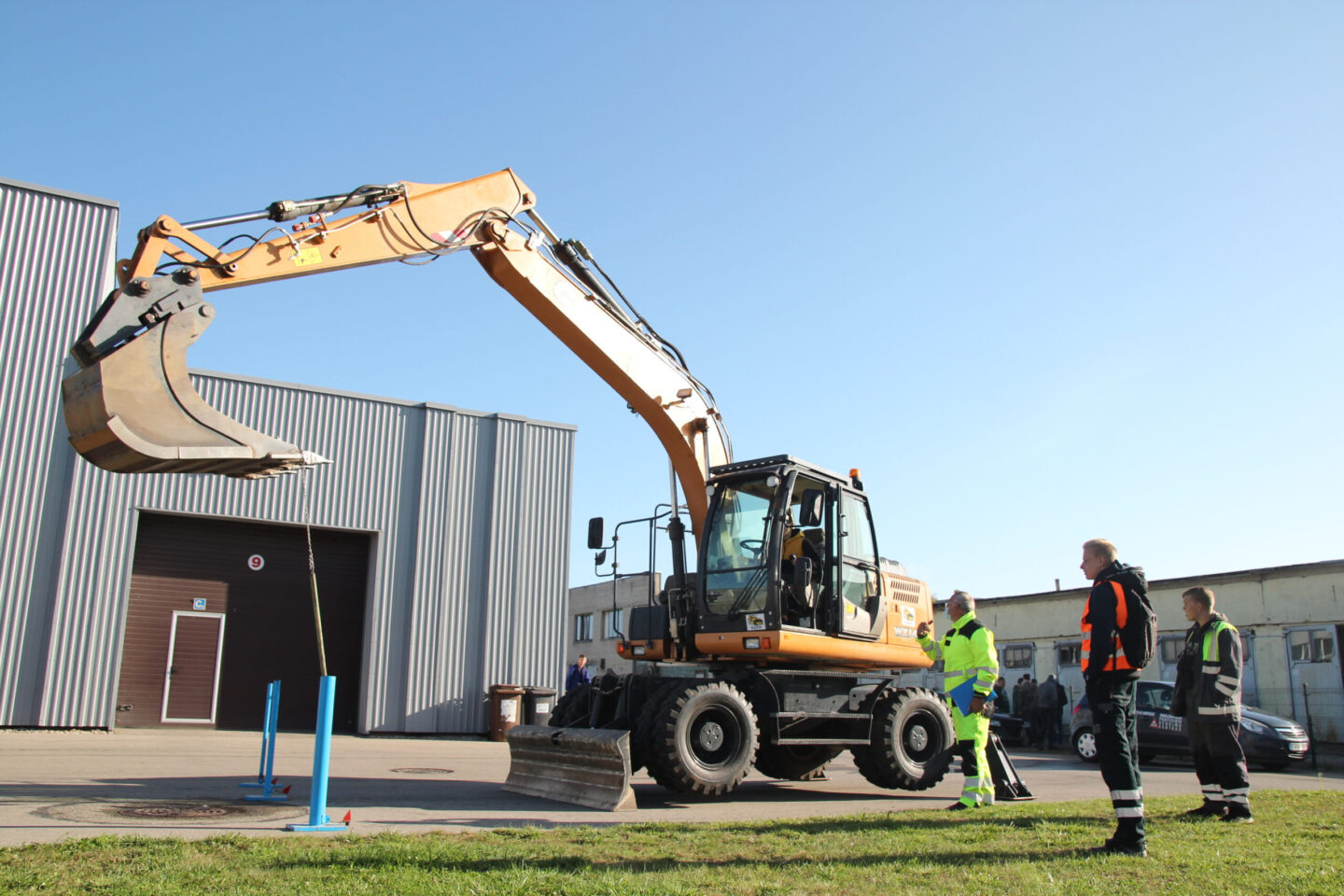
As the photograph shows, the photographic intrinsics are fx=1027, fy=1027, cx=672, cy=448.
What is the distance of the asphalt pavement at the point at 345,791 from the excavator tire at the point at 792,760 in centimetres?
15

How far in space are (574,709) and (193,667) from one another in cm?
1136

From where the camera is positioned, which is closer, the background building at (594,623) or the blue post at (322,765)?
the blue post at (322,765)

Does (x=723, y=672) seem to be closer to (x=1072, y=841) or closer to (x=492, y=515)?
(x=1072, y=841)

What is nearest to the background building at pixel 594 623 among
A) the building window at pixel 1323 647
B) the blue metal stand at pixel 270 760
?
the building window at pixel 1323 647

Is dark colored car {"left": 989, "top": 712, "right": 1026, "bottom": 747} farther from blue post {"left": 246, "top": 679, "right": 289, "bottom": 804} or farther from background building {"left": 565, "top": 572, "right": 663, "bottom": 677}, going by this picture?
background building {"left": 565, "top": 572, "right": 663, "bottom": 677}

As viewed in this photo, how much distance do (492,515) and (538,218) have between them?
11.1m

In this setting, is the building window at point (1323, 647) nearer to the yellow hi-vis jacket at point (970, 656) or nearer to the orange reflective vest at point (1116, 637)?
the yellow hi-vis jacket at point (970, 656)

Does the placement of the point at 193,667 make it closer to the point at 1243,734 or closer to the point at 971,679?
the point at 971,679

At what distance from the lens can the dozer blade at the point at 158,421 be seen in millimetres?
5961

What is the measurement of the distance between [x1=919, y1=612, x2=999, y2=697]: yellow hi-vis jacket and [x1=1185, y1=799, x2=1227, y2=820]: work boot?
1.72m

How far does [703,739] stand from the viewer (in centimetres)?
903

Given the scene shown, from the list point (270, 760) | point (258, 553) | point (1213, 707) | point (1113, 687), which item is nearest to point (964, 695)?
point (1213, 707)

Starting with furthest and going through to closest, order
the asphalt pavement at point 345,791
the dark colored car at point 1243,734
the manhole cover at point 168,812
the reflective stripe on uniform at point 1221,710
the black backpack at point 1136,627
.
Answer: the dark colored car at point 1243,734
the reflective stripe on uniform at point 1221,710
the asphalt pavement at point 345,791
the manhole cover at point 168,812
the black backpack at point 1136,627

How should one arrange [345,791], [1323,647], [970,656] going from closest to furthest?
[970,656]
[345,791]
[1323,647]
